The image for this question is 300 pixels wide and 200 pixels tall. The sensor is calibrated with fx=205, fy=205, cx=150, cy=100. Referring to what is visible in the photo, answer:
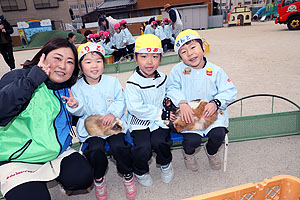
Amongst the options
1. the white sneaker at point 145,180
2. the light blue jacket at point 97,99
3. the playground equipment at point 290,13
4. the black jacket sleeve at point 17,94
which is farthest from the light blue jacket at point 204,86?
the playground equipment at point 290,13

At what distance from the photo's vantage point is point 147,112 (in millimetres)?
1906

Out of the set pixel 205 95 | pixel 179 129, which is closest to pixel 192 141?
pixel 179 129

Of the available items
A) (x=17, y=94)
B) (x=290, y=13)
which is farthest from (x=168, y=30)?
(x=17, y=94)

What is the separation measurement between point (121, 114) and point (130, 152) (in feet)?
1.20

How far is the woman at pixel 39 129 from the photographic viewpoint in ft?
4.52

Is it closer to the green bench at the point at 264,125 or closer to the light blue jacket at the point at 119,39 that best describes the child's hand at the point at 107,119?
the green bench at the point at 264,125

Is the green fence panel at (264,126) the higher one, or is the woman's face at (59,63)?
the woman's face at (59,63)

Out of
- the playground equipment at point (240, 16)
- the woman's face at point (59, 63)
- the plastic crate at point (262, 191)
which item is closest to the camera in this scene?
the plastic crate at point (262, 191)

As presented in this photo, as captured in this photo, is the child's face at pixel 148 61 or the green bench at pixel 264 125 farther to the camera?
the green bench at pixel 264 125

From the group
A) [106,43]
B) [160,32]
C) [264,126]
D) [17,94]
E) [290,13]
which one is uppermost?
[290,13]

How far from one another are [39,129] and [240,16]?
2121cm

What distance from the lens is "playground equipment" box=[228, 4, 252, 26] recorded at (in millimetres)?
18781

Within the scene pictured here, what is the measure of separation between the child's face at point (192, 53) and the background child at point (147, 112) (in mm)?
237

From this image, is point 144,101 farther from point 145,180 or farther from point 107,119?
point 145,180
